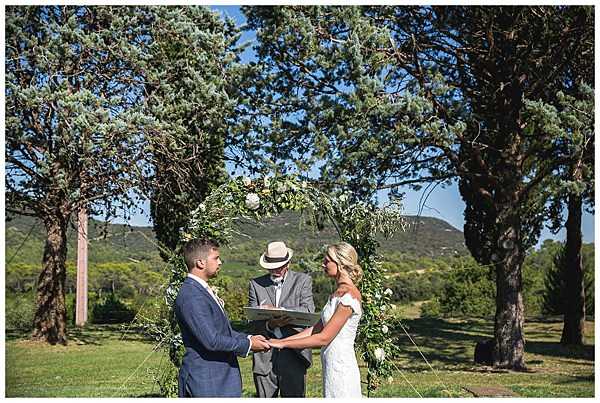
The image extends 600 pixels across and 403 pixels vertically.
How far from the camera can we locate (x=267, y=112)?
12.0 metres

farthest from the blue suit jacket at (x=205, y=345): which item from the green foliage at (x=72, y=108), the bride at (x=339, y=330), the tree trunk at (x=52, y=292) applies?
the tree trunk at (x=52, y=292)

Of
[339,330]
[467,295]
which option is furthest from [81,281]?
[339,330]

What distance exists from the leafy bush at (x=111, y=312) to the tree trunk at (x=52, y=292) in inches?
190

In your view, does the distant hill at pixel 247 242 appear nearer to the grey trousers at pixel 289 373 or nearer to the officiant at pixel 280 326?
the officiant at pixel 280 326

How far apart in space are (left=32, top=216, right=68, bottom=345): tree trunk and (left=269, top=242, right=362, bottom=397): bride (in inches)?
429

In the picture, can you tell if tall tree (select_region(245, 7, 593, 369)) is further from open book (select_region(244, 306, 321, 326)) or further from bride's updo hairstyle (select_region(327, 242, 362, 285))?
bride's updo hairstyle (select_region(327, 242, 362, 285))

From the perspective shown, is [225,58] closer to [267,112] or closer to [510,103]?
[267,112]

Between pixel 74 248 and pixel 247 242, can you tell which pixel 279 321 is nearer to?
pixel 247 242

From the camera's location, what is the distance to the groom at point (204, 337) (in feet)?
14.5

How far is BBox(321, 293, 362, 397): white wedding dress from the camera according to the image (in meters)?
4.98

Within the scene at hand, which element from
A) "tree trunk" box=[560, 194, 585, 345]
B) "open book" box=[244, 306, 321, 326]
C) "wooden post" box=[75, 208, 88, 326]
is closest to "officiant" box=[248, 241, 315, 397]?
"open book" box=[244, 306, 321, 326]

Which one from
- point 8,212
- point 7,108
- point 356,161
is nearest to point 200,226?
point 356,161

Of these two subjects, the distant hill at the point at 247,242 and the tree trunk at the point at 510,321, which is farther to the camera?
the distant hill at the point at 247,242

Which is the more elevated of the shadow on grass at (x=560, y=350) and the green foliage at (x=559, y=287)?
the green foliage at (x=559, y=287)
